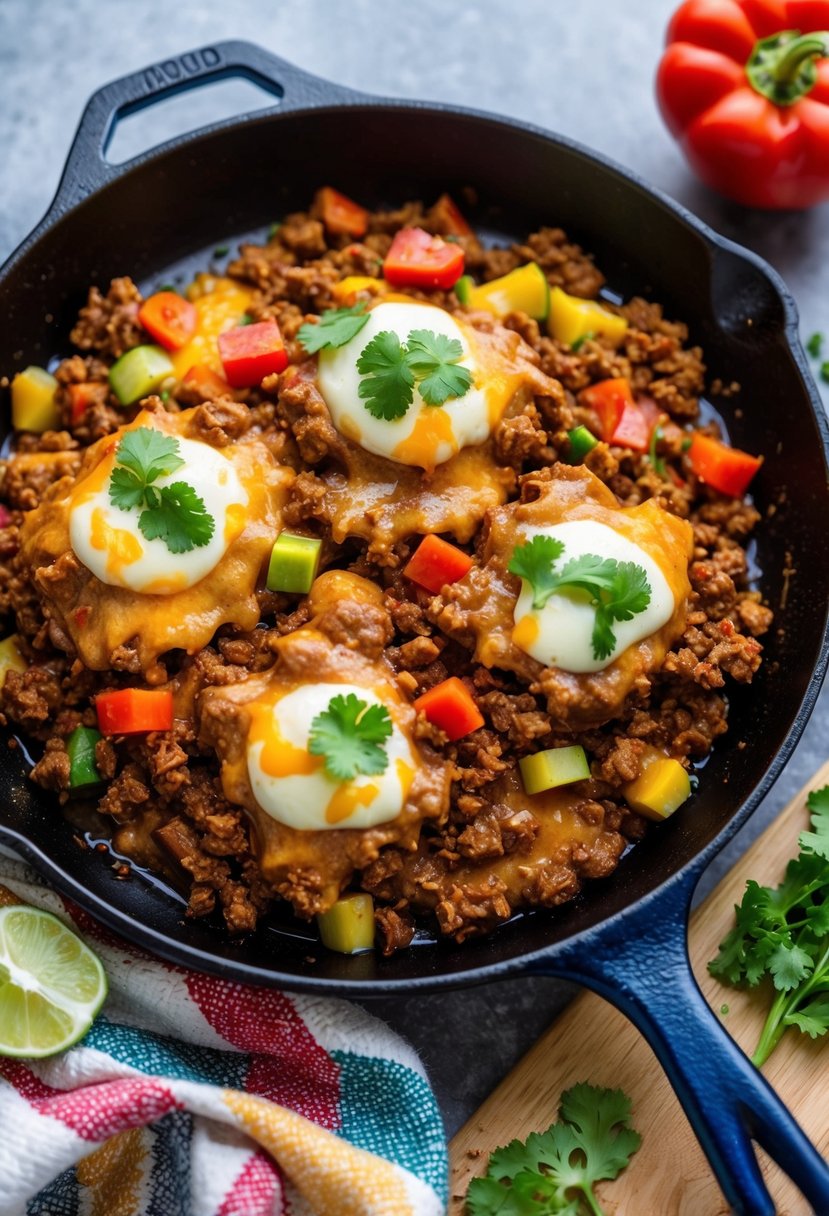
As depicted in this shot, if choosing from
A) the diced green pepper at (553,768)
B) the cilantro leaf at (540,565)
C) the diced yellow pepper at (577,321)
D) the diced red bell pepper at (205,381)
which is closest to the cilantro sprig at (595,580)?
the cilantro leaf at (540,565)

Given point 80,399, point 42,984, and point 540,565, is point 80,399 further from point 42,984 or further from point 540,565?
point 42,984

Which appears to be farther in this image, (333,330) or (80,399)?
(80,399)

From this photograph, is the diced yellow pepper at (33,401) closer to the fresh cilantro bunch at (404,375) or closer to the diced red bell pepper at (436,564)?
the fresh cilantro bunch at (404,375)

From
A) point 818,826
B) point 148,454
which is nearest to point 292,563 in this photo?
point 148,454

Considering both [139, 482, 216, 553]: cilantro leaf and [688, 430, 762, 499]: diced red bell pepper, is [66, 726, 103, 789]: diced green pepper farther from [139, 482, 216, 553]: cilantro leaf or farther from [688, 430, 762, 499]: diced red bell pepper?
[688, 430, 762, 499]: diced red bell pepper

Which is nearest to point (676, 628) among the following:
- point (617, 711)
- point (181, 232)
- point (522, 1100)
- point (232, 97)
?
point (617, 711)
